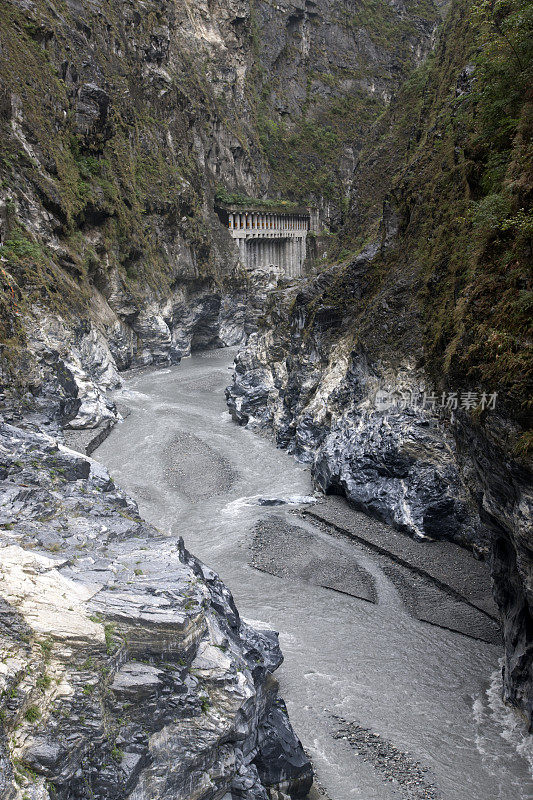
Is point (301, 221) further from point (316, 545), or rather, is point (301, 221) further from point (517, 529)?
point (517, 529)

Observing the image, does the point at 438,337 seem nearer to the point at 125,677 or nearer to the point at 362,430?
the point at 362,430

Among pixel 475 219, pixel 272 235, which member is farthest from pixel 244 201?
pixel 475 219

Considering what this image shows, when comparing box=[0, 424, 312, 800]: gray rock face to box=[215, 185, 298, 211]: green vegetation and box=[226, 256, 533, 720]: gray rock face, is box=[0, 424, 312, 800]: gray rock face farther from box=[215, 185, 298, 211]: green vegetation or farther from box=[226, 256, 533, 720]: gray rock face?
box=[215, 185, 298, 211]: green vegetation

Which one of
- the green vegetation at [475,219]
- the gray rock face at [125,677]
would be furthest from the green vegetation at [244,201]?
the gray rock face at [125,677]

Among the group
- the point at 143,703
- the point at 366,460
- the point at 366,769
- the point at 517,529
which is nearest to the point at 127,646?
the point at 143,703

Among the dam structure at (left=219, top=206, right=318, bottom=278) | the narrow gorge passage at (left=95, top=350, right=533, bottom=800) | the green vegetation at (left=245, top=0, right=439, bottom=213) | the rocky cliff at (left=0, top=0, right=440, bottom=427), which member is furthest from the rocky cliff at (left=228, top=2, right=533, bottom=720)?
the green vegetation at (left=245, top=0, right=439, bottom=213)
